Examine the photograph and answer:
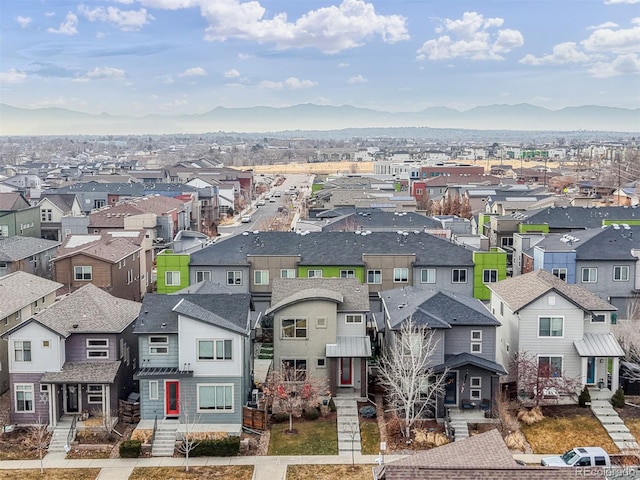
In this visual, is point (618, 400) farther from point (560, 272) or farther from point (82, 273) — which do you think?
point (82, 273)

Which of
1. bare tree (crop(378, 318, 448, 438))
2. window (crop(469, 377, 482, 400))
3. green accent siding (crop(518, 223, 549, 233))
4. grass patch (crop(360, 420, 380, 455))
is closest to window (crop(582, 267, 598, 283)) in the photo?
green accent siding (crop(518, 223, 549, 233))

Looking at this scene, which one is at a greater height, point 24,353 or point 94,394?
point 24,353

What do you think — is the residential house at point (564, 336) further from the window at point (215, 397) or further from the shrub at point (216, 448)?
the shrub at point (216, 448)

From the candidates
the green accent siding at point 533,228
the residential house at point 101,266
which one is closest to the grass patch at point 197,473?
the residential house at point 101,266

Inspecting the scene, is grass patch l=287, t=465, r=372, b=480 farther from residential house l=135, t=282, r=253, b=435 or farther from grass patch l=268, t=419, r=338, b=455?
residential house l=135, t=282, r=253, b=435

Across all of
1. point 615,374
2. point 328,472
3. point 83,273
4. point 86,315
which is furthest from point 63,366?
point 615,374

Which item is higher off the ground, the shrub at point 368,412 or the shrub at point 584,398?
the shrub at point 584,398

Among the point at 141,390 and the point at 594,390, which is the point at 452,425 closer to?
the point at 594,390

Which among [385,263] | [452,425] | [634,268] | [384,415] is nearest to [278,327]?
[384,415]
